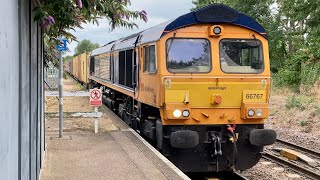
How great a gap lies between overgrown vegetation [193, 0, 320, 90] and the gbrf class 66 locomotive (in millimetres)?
16785

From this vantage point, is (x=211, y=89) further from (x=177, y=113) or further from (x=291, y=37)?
(x=291, y=37)

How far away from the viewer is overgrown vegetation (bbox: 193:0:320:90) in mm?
28844

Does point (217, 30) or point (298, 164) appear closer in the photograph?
point (217, 30)

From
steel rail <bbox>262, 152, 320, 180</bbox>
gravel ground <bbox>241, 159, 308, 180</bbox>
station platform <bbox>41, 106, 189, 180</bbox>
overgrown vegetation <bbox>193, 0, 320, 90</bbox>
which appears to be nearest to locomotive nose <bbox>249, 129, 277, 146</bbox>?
gravel ground <bbox>241, 159, 308, 180</bbox>

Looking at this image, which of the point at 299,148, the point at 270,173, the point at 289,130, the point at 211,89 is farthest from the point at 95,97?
the point at 289,130

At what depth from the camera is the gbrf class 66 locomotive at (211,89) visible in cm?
919

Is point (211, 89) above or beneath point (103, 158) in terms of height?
above

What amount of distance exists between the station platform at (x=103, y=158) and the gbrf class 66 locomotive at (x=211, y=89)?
639 mm

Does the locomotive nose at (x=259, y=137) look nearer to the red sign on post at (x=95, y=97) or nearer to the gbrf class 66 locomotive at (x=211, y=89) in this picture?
the gbrf class 66 locomotive at (x=211, y=89)

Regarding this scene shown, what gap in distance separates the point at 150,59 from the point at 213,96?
5.66 ft

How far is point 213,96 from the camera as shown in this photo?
929 centimetres

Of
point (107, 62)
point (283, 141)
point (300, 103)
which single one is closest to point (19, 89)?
point (283, 141)

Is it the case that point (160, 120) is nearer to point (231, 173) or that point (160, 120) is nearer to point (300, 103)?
point (231, 173)

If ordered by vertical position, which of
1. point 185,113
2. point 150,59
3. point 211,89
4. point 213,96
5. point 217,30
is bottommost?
point 185,113
